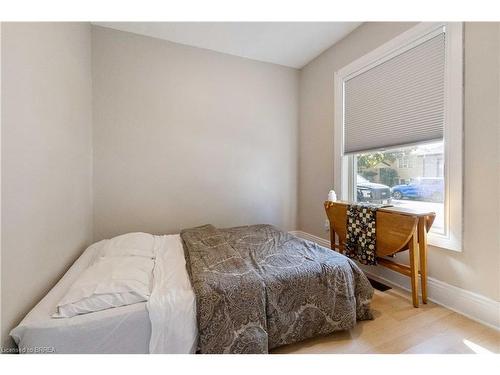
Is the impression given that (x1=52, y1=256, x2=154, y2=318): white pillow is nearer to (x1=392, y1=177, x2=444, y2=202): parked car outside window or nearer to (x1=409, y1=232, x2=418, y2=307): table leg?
(x1=409, y1=232, x2=418, y2=307): table leg

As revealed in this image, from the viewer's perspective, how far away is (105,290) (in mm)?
1144

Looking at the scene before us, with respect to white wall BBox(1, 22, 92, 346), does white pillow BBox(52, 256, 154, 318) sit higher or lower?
lower

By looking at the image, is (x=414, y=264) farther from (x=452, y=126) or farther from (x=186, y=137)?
(x=186, y=137)

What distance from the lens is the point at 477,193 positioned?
159 cm

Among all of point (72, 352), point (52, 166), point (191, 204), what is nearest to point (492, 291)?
point (72, 352)

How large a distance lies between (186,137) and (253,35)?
1.43 metres

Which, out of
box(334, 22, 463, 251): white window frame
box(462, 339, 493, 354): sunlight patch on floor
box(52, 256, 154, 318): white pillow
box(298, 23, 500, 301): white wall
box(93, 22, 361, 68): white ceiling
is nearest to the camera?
box(52, 256, 154, 318): white pillow

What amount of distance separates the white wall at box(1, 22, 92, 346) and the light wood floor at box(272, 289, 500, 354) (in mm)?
1466

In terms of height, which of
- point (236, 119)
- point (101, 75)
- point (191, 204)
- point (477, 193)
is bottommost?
point (191, 204)

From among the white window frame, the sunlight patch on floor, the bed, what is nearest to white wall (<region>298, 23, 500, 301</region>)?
the white window frame

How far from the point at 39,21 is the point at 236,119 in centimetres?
203

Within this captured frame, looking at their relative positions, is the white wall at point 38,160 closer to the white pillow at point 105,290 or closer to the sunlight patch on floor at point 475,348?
the white pillow at point 105,290

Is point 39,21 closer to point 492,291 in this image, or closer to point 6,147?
point 6,147

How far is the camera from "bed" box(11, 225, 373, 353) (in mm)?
1052
